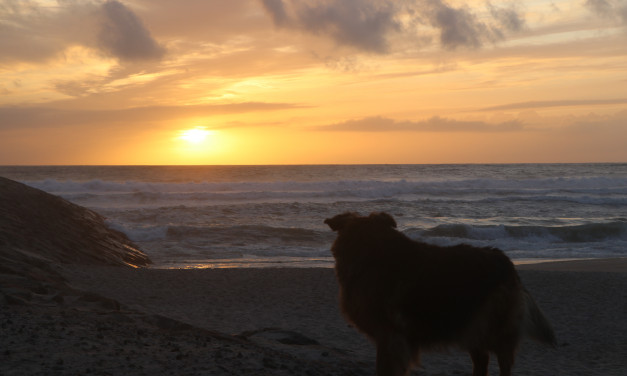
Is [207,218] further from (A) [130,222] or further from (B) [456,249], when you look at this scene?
Result: (B) [456,249]

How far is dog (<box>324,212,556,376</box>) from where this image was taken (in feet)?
14.0

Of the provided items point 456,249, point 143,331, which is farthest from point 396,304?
point 143,331

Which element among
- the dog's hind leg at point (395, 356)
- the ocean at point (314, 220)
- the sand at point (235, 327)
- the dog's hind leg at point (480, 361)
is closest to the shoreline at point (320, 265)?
the ocean at point (314, 220)

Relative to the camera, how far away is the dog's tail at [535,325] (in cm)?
450

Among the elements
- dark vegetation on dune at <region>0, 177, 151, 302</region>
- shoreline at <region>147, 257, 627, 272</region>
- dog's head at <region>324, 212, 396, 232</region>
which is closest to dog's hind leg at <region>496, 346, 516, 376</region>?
dog's head at <region>324, 212, 396, 232</region>

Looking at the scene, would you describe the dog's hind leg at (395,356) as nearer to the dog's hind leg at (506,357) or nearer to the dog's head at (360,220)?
the dog's hind leg at (506,357)

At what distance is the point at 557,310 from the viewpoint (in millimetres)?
8758

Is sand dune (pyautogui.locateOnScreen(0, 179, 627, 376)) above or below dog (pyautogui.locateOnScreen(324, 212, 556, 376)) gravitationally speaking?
below

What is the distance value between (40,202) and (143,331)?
29.7ft

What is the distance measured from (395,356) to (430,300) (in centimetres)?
51

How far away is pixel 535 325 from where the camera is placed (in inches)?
178

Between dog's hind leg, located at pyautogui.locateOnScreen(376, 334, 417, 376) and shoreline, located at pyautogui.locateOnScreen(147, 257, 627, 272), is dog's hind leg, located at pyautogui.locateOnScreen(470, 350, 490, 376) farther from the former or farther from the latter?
shoreline, located at pyautogui.locateOnScreen(147, 257, 627, 272)

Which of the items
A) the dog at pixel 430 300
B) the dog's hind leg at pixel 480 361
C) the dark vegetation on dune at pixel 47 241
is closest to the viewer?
the dog at pixel 430 300

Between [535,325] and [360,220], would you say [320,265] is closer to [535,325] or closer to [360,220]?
[360,220]
